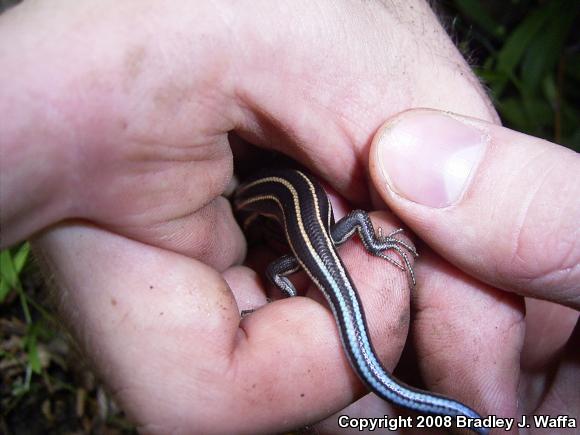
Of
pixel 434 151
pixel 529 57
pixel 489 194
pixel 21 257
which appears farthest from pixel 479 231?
pixel 529 57

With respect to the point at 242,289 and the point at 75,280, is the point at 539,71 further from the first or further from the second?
the point at 75,280

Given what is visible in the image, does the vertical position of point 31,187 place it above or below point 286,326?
above

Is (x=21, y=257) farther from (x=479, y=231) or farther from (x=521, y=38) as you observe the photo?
(x=521, y=38)

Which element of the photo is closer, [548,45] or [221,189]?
[221,189]

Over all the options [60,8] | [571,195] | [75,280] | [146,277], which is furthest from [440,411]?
[60,8]

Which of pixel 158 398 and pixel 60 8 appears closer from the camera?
pixel 60 8

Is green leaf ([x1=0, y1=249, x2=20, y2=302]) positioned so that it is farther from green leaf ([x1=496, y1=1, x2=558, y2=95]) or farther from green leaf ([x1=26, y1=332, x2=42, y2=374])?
green leaf ([x1=496, y1=1, x2=558, y2=95])

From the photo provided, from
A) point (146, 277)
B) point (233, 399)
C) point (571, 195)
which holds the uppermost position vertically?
point (571, 195)

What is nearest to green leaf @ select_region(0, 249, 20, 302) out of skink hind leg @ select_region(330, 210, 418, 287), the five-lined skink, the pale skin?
the pale skin
